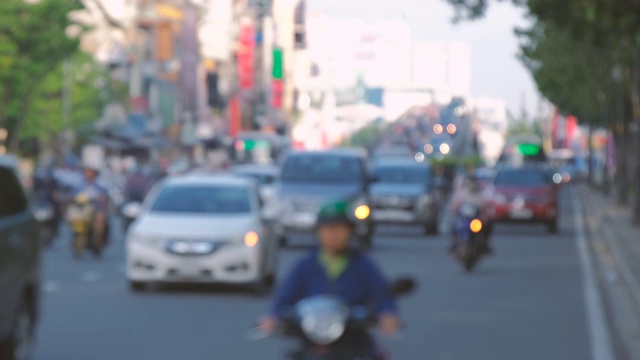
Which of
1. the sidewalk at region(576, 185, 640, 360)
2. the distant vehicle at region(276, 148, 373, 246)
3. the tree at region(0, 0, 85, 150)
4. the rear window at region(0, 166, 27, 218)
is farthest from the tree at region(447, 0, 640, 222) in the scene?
the tree at region(0, 0, 85, 150)

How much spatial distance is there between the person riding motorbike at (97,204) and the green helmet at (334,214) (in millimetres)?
24762

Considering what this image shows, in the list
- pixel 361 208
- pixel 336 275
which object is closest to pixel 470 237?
pixel 361 208

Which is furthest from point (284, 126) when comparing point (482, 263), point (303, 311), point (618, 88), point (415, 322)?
point (303, 311)

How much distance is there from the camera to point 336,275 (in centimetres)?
992

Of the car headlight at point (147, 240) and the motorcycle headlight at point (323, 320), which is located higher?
the motorcycle headlight at point (323, 320)

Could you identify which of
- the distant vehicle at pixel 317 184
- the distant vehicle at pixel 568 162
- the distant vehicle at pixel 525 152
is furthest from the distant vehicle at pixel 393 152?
the distant vehicle at pixel 317 184

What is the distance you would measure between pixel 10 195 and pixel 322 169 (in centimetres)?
2494

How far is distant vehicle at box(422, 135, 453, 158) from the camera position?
136250mm

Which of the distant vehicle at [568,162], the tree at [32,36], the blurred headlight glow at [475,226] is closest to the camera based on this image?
the blurred headlight glow at [475,226]

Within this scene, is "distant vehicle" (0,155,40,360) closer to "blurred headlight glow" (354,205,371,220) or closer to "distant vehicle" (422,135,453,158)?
"blurred headlight glow" (354,205,371,220)

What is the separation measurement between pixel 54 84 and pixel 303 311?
8674 cm

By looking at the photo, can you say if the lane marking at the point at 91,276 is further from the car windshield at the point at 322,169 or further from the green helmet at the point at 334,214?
the green helmet at the point at 334,214

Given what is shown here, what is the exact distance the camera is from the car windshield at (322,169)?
39.9 meters

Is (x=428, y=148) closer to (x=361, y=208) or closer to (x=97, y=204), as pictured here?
(x=361, y=208)
